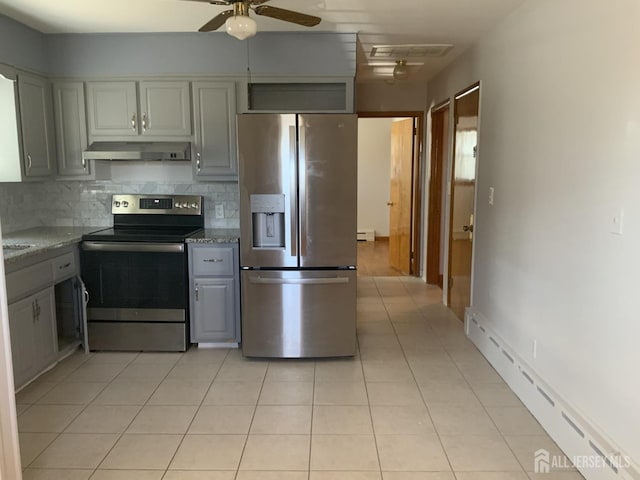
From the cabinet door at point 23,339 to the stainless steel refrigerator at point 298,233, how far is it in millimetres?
1354

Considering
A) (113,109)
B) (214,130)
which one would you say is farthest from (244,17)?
(113,109)

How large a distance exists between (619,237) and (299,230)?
1.97 metres

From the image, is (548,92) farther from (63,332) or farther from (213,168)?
(63,332)

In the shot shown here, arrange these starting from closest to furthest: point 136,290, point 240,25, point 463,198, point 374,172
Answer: point 240,25 → point 136,290 → point 463,198 → point 374,172

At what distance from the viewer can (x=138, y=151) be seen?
376cm

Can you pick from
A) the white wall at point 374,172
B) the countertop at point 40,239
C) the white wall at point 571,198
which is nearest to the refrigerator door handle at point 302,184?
the white wall at point 571,198

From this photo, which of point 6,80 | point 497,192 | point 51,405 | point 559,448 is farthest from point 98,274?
point 559,448

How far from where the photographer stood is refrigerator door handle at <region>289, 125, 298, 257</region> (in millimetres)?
3336

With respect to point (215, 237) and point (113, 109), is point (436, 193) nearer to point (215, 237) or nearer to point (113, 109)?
point (215, 237)

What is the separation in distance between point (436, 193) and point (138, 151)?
336 centimetres

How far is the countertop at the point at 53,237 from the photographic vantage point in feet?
10.3

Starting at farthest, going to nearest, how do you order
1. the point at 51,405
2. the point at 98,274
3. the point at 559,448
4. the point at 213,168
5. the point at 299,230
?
the point at 213,168, the point at 98,274, the point at 299,230, the point at 51,405, the point at 559,448

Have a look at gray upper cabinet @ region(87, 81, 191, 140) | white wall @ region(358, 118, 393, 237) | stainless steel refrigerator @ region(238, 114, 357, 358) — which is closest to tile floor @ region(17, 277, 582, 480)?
stainless steel refrigerator @ region(238, 114, 357, 358)

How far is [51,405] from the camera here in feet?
9.68
